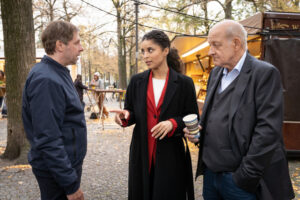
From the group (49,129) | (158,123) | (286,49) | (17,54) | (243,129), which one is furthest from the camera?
(286,49)

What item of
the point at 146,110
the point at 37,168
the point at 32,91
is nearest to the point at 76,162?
the point at 37,168

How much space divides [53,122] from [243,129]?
4.20 ft

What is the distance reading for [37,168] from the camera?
1709 mm

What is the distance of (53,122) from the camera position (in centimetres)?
155

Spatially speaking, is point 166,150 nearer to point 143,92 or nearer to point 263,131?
point 143,92

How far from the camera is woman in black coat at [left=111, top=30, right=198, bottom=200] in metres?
2.18

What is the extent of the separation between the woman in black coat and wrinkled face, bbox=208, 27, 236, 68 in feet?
1.61

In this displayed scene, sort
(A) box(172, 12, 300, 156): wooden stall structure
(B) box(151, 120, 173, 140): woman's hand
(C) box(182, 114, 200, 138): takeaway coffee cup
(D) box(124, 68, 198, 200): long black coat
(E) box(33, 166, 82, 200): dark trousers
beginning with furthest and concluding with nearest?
(A) box(172, 12, 300, 156): wooden stall structure → (D) box(124, 68, 198, 200): long black coat → (B) box(151, 120, 173, 140): woman's hand → (C) box(182, 114, 200, 138): takeaway coffee cup → (E) box(33, 166, 82, 200): dark trousers

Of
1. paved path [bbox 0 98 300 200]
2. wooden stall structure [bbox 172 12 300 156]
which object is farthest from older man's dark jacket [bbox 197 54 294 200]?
wooden stall structure [bbox 172 12 300 156]

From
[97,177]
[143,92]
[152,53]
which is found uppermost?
[152,53]

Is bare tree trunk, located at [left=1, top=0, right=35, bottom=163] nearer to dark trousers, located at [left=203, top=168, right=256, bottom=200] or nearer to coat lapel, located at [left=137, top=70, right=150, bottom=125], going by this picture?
coat lapel, located at [left=137, top=70, right=150, bottom=125]

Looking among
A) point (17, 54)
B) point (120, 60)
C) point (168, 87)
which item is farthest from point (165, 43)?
point (120, 60)

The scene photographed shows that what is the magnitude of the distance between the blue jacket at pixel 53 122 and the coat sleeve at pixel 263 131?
3.80 feet

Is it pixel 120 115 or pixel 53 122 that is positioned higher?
pixel 53 122
